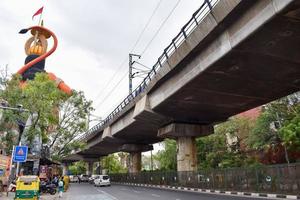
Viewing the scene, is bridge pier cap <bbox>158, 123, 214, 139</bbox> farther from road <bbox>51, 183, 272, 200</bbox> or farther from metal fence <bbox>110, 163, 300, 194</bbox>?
road <bbox>51, 183, 272, 200</bbox>

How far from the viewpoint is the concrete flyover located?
1359 cm

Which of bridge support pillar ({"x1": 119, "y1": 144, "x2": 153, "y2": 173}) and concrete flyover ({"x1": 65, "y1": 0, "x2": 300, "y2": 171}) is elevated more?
concrete flyover ({"x1": 65, "y1": 0, "x2": 300, "y2": 171})

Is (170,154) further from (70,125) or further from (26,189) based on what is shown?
(26,189)

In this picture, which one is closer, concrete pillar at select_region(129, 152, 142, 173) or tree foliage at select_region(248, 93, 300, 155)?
tree foliage at select_region(248, 93, 300, 155)

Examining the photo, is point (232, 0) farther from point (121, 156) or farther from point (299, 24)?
point (121, 156)

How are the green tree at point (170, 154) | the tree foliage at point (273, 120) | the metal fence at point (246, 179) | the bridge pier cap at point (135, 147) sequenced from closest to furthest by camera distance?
the metal fence at point (246, 179) < the tree foliage at point (273, 120) < the bridge pier cap at point (135, 147) < the green tree at point (170, 154)

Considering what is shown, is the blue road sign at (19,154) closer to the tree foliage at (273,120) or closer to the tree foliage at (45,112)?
the tree foliage at (45,112)

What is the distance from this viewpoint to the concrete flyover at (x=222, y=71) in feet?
44.6

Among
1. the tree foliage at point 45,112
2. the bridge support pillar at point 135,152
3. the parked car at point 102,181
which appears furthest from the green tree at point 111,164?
the tree foliage at point 45,112

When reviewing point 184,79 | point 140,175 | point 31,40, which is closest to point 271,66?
point 184,79

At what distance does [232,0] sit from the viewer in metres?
13.5

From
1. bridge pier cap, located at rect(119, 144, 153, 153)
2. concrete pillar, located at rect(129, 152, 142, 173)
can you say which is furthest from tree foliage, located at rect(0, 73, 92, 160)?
concrete pillar, located at rect(129, 152, 142, 173)

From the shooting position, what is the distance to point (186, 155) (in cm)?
3278

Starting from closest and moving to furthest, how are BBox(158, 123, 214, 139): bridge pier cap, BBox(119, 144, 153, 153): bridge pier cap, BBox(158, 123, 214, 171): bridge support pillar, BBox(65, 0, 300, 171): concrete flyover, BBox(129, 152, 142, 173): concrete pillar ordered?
BBox(65, 0, 300, 171): concrete flyover, BBox(158, 123, 214, 139): bridge pier cap, BBox(158, 123, 214, 171): bridge support pillar, BBox(119, 144, 153, 153): bridge pier cap, BBox(129, 152, 142, 173): concrete pillar
